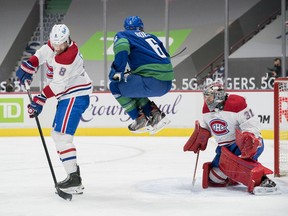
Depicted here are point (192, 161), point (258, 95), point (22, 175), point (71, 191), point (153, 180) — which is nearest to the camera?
point (71, 191)

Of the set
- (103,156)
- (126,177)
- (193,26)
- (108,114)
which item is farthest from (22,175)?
(193,26)

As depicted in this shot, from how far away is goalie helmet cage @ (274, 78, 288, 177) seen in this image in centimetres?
500

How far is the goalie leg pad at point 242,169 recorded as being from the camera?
4.03 metres

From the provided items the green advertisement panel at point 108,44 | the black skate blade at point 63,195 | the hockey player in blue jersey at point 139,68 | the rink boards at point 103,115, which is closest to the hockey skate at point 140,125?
the hockey player in blue jersey at point 139,68

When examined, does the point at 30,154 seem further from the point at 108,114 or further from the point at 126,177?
the point at 108,114

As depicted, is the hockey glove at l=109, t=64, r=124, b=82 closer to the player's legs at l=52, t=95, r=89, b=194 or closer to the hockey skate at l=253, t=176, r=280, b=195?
the player's legs at l=52, t=95, r=89, b=194

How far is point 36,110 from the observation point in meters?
4.03

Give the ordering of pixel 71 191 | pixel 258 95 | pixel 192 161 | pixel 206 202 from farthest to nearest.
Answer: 1. pixel 258 95
2. pixel 192 161
3. pixel 71 191
4. pixel 206 202

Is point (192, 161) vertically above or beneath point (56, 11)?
beneath

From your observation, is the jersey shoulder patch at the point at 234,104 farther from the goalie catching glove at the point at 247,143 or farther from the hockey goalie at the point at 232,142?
the goalie catching glove at the point at 247,143

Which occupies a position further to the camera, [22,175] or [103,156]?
[103,156]

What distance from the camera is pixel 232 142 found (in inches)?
169

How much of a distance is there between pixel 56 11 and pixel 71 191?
474 inches

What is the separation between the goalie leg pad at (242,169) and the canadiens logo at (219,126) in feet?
0.41
